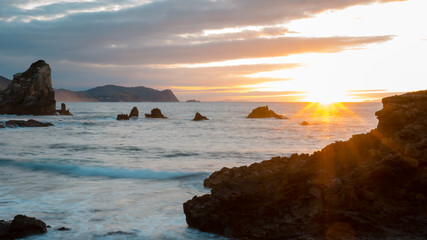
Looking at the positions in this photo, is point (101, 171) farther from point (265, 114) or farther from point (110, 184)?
point (265, 114)

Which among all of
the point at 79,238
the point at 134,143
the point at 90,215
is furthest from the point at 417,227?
the point at 134,143

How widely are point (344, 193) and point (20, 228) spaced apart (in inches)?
290

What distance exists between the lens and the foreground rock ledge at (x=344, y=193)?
24.2 feet

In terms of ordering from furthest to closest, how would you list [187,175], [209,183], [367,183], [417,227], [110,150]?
1. [110,150]
2. [187,175]
3. [209,183]
4. [367,183]
5. [417,227]

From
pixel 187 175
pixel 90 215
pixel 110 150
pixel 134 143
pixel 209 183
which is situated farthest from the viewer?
pixel 134 143

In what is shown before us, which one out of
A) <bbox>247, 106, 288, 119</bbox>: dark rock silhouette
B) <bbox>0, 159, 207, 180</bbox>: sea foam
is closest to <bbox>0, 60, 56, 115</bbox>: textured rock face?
<bbox>247, 106, 288, 119</bbox>: dark rock silhouette

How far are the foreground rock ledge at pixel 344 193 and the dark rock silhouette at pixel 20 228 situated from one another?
11.9 feet

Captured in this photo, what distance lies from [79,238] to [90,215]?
6.54 feet

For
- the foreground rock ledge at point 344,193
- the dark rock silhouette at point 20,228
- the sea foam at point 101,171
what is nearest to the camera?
the foreground rock ledge at point 344,193

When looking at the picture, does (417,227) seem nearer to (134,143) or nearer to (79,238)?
(79,238)

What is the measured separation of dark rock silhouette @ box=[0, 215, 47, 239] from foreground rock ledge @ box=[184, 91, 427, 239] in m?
3.62

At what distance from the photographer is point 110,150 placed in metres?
28.5

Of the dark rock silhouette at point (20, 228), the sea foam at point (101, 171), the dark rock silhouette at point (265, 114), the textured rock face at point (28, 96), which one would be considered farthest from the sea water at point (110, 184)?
the textured rock face at point (28, 96)

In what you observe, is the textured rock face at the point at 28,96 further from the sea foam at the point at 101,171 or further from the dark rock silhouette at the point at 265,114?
the sea foam at the point at 101,171
